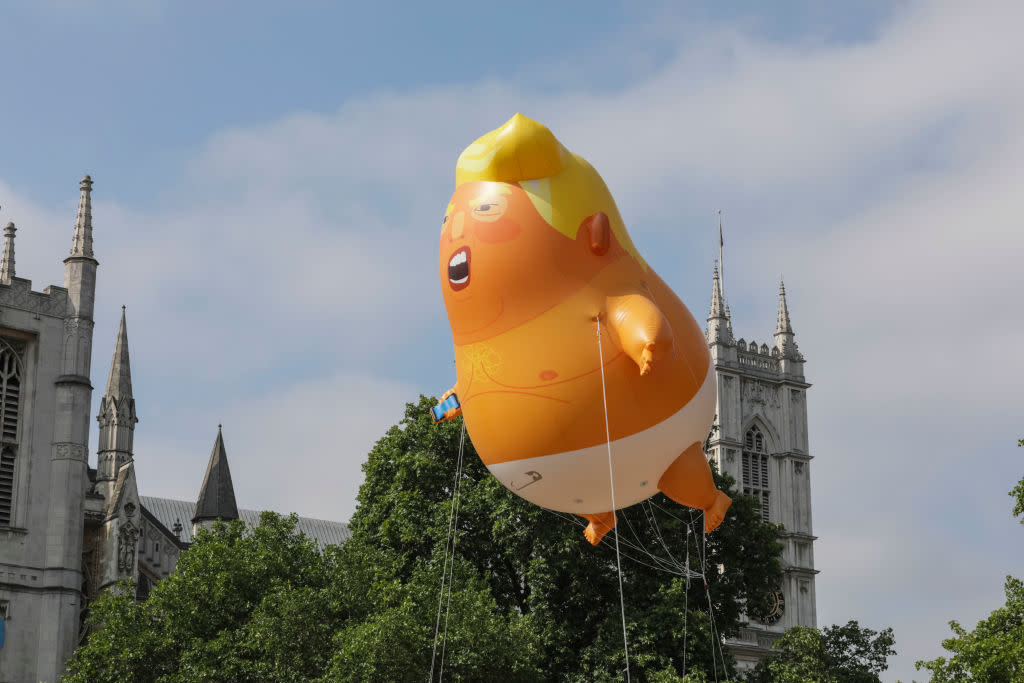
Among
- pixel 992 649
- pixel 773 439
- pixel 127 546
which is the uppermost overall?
pixel 773 439

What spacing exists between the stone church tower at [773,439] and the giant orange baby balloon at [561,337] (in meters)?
70.0

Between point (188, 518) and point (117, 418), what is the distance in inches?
1279

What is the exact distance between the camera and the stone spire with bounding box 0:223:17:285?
171 feet

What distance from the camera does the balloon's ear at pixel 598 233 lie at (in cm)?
1622

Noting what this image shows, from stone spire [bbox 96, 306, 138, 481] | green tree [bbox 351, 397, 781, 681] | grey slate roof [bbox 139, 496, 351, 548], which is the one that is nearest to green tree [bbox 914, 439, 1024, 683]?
green tree [bbox 351, 397, 781, 681]

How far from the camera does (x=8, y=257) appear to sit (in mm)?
53062

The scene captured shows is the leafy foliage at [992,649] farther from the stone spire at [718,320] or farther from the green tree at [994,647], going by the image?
the stone spire at [718,320]

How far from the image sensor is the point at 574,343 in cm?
1587

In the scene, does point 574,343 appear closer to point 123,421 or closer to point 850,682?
point 850,682

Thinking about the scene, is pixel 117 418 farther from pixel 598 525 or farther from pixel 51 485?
pixel 598 525

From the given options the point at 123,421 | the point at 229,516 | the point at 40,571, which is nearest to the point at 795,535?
the point at 229,516

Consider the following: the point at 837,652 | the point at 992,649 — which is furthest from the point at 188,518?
the point at 992,649

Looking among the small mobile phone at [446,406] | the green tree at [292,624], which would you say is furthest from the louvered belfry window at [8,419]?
the small mobile phone at [446,406]

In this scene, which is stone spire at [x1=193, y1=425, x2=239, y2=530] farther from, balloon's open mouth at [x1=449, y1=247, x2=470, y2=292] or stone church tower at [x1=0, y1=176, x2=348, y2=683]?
balloon's open mouth at [x1=449, y1=247, x2=470, y2=292]
